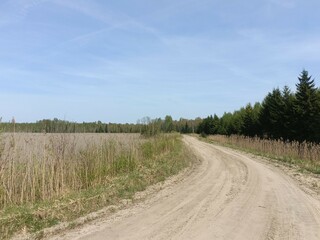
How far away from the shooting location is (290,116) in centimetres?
4466

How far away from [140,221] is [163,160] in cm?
1220

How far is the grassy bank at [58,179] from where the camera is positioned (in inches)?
331

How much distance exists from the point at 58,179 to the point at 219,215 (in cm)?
542

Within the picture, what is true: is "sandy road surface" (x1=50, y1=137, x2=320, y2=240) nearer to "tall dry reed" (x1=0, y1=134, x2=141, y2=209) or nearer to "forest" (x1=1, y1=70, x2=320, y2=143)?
"tall dry reed" (x1=0, y1=134, x2=141, y2=209)

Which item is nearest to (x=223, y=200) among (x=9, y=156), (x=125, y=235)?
(x=125, y=235)

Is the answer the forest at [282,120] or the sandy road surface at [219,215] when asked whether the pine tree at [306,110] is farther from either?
the sandy road surface at [219,215]

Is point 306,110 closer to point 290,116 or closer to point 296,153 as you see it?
point 290,116

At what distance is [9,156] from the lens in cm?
1043

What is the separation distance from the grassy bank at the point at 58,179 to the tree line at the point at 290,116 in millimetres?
27554

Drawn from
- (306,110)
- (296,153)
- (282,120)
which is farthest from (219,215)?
(282,120)

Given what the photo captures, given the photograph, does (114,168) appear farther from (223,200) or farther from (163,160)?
(223,200)

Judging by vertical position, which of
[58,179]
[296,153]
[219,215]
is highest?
[296,153]

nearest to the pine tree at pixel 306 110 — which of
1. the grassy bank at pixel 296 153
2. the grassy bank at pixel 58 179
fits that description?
the grassy bank at pixel 296 153

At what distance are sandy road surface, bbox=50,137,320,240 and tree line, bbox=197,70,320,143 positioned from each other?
91.7ft
